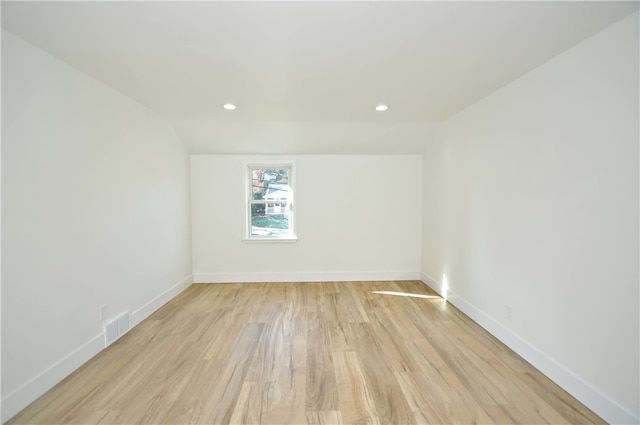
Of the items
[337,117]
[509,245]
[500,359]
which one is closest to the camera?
[500,359]

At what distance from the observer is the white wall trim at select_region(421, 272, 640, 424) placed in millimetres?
1550

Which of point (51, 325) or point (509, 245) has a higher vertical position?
point (509, 245)

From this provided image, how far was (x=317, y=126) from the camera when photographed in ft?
11.6

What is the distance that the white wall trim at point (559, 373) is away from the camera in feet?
5.08

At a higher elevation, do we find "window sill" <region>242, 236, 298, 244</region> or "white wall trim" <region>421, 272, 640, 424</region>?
"window sill" <region>242, 236, 298, 244</region>

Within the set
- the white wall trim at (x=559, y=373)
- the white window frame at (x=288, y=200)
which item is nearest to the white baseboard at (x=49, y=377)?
the white window frame at (x=288, y=200)

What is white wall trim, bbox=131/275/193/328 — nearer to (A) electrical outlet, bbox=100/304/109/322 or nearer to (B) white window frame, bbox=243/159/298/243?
(A) electrical outlet, bbox=100/304/109/322

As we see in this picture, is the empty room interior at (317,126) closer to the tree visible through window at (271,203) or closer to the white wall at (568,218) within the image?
the white wall at (568,218)

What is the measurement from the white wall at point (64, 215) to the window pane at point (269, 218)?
1628mm

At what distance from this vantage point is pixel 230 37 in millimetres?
1677

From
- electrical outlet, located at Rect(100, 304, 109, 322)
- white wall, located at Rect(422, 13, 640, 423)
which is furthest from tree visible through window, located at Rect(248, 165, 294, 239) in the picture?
white wall, located at Rect(422, 13, 640, 423)

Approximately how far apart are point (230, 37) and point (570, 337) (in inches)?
116

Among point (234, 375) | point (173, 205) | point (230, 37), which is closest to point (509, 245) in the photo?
point (234, 375)

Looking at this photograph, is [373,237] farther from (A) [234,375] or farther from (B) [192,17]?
(B) [192,17]
